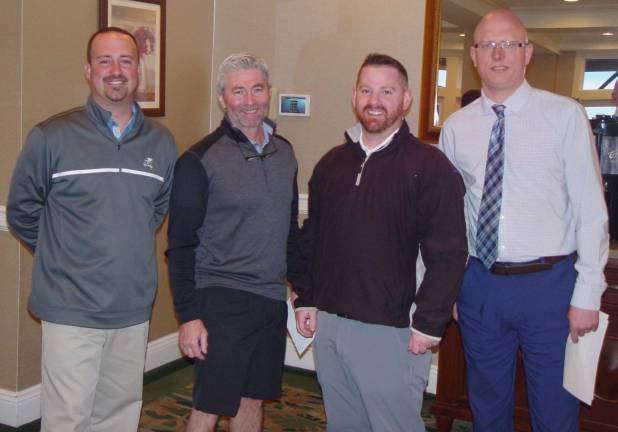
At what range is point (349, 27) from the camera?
3.56m

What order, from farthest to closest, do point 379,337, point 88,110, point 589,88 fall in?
point 589,88 → point 88,110 → point 379,337

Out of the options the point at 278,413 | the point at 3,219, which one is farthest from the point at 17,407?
the point at 278,413

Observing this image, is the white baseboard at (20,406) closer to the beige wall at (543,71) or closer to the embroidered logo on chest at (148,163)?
the embroidered logo on chest at (148,163)

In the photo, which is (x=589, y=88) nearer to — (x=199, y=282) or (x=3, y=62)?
(x=199, y=282)

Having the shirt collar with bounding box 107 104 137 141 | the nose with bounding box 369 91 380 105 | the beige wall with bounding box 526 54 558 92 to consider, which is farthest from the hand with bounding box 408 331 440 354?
the beige wall with bounding box 526 54 558 92

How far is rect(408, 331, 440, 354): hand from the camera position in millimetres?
2082

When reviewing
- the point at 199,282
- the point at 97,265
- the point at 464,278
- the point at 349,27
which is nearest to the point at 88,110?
the point at 97,265

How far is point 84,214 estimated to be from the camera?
2230mm

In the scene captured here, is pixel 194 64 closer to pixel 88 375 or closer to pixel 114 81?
pixel 114 81

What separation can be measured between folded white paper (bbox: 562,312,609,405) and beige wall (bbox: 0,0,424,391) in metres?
1.56

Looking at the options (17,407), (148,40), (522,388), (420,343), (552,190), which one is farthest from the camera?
(148,40)

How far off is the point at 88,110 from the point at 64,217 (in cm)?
36

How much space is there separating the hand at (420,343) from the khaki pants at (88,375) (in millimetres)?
940

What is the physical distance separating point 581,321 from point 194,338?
121cm
